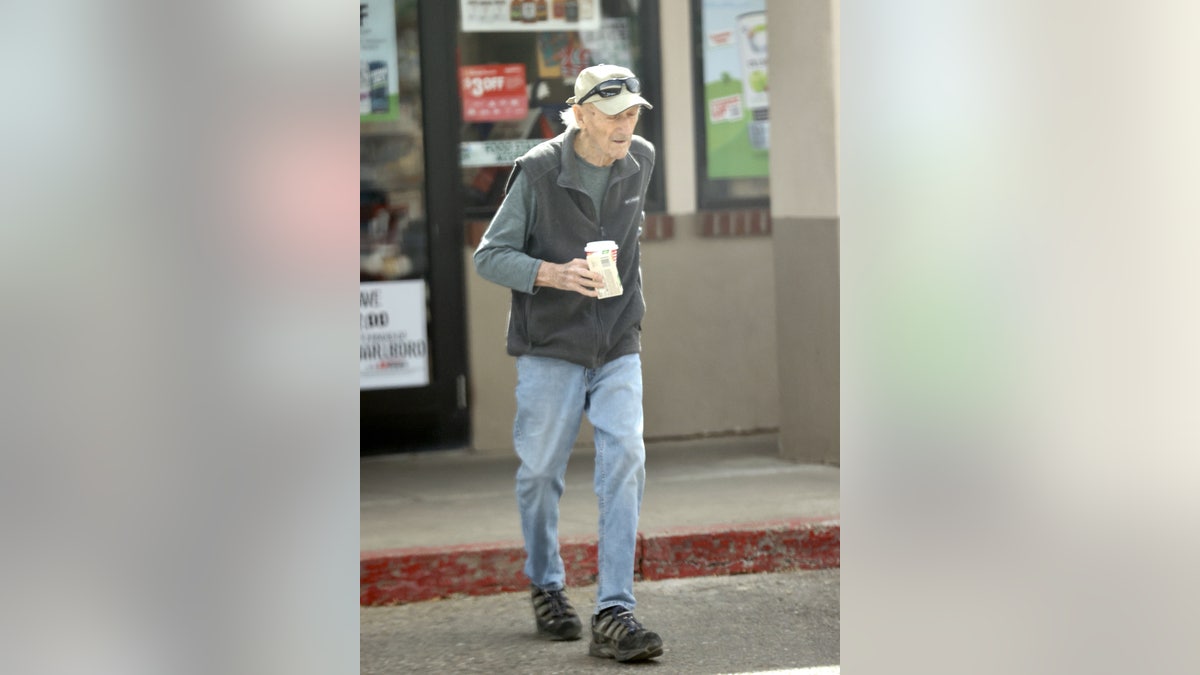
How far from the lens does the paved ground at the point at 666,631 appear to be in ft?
16.6

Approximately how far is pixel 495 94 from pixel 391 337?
1.44m

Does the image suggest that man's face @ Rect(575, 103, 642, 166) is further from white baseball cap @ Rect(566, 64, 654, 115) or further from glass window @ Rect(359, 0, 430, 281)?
glass window @ Rect(359, 0, 430, 281)

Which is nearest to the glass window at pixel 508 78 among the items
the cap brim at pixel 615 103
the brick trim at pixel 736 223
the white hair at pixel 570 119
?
the brick trim at pixel 736 223

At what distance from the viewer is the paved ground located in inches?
200

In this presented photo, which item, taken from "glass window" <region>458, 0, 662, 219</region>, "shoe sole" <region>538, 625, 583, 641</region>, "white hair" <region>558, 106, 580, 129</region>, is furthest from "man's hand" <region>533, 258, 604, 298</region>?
"glass window" <region>458, 0, 662, 219</region>

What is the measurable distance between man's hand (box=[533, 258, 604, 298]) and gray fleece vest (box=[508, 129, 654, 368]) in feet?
0.41

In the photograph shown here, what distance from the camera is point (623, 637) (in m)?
4.93

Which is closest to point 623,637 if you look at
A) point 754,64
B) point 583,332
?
point 583,332

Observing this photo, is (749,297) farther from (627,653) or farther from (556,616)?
(627,653)
